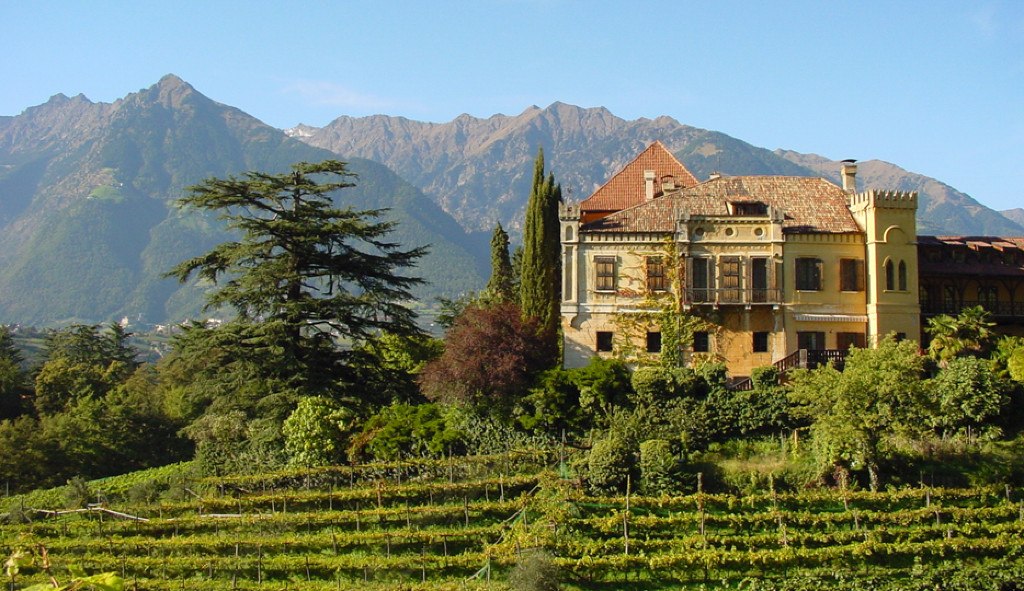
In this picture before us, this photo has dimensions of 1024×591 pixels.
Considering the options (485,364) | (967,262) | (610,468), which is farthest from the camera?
(967,262)

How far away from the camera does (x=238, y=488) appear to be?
29609 millimetres

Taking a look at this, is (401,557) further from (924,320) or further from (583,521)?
→ (924,320)

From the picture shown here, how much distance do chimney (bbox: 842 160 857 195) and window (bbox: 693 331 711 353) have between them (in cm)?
899

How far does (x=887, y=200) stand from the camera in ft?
117

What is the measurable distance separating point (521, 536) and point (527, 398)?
7078 millimetres

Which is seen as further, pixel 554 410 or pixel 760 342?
pixel 760 342

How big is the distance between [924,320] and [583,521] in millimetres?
19005

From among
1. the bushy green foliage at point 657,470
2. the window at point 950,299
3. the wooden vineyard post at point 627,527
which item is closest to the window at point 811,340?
the window at point 950,299

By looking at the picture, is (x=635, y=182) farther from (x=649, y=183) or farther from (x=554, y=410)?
(x=554, y=410)

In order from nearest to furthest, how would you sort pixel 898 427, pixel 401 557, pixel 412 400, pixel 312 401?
1. pixel 401 557
2. pixel 898 427
3. pixel 312 401
4. pixel 412 400

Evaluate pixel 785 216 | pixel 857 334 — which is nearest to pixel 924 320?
pixel 857 334

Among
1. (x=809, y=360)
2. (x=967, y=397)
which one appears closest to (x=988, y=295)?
(x=809, y=360)

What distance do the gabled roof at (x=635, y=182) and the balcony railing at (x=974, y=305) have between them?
10405 millimetres

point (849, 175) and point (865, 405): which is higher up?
point (849, 175)
